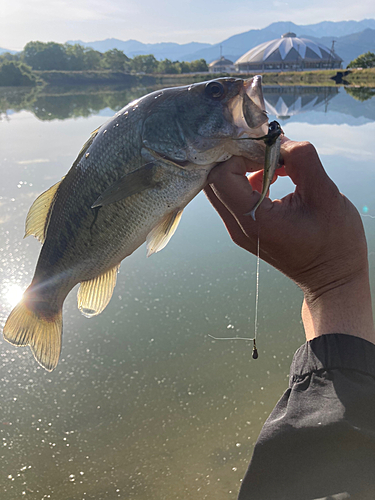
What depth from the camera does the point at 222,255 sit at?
643cm

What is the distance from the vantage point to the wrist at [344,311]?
1.60 metres

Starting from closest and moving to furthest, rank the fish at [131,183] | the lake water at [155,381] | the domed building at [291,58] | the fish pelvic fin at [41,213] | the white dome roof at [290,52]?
1. the fish at [131,183]
2. the fish pelvic fin at [41,213]
3. the lake water at [155,381]
4. the domed building at [291,58]
5. the white dome roof at [290,52]

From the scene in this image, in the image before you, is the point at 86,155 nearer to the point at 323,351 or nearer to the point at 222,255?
the point at 323,351

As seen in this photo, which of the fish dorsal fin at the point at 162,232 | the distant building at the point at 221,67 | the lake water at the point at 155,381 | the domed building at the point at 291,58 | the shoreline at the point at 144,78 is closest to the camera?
Answer: the fish dorsal fin at the point at 162,232

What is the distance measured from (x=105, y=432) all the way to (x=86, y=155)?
298cm

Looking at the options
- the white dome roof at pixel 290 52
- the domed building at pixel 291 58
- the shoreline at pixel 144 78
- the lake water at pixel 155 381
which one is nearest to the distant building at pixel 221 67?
the white dome roof at pixel 290 52

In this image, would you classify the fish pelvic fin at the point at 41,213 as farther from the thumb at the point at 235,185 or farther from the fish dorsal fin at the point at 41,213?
the thumb at the point at 235,185

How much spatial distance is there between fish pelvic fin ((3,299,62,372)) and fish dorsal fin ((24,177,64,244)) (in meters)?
0.43

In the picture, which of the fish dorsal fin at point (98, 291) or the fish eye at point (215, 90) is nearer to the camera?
the fish eye at point (215, 90)

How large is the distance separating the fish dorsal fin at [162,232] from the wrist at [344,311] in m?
0.84

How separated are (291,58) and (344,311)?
91055 millimetres

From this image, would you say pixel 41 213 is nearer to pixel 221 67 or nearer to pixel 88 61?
pixel 88 61

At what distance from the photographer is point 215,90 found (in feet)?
6.27

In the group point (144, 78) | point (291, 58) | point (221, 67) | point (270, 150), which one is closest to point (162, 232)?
point (270, 150)
